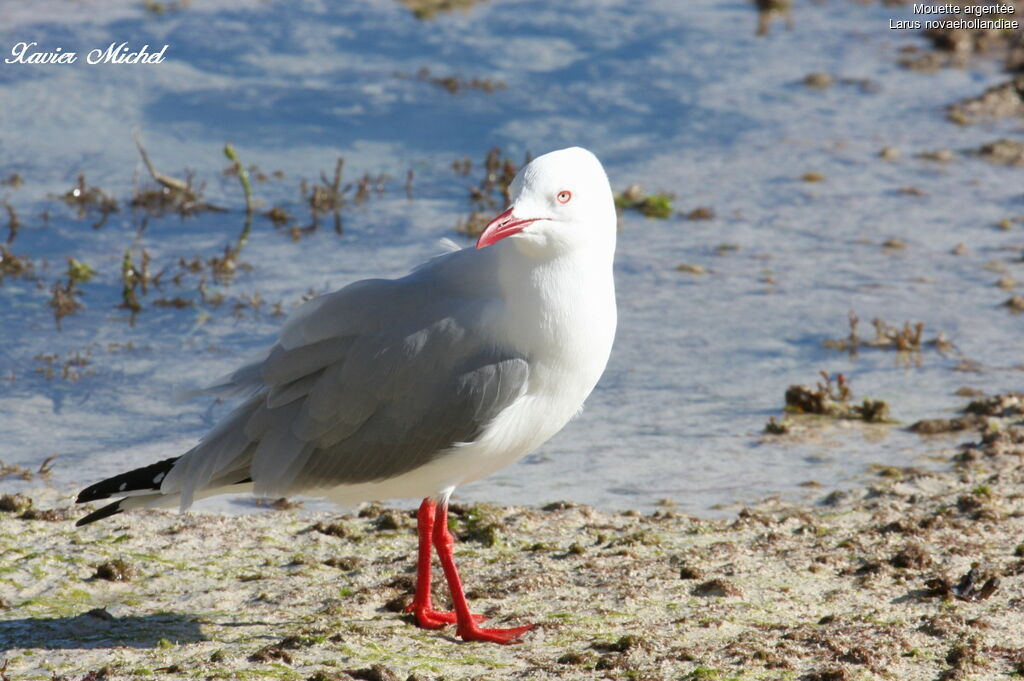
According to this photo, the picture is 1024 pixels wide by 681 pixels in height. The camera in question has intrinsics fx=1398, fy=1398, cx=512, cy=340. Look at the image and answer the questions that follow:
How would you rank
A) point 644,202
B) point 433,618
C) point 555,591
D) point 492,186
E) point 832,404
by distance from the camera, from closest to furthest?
point 433,618, point 555,591, point 832,404, point 644,202, point 492,186

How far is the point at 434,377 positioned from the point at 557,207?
0.75 metres

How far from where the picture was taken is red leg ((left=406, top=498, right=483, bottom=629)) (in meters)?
5.14

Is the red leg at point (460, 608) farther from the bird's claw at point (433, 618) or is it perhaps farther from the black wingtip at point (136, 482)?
the black wingtip at point (136, 482)

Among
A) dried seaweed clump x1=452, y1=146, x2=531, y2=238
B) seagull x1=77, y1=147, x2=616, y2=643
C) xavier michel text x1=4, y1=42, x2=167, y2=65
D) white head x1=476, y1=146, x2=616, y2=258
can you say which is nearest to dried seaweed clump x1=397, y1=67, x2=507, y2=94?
dried seaweed clump x1=452, y1=146, x2=531, y2=238

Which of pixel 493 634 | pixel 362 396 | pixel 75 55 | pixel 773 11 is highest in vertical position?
pixel 773 11

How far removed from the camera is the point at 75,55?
13.1 meters

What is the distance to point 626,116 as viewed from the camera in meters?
12.5

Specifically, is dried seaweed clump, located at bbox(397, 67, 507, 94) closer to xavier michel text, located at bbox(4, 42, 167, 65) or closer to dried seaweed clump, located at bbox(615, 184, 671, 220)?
xavier michel text, located at bbox(4, 42, 167, 65)

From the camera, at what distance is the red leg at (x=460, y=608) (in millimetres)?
4973

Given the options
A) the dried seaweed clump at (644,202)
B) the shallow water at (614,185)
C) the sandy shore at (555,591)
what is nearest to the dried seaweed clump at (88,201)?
the shallow water at (614,185)

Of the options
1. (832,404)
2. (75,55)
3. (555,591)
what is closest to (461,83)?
(75,55)

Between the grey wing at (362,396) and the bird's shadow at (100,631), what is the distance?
1.51ft

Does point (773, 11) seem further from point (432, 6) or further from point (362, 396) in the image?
point (362, 396)

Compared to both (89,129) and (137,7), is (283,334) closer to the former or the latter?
(89,129)
